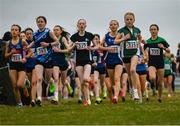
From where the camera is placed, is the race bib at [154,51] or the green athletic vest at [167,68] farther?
the green athletic vest at [167,68]

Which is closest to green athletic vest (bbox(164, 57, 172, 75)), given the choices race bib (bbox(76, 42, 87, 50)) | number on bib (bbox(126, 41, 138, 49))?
number on bib (bbox(126, 41, 138, 49))

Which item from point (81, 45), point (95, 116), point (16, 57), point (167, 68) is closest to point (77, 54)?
point (81, 45)

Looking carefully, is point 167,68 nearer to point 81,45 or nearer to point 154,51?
point 154,51

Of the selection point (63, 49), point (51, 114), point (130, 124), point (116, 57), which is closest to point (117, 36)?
point (116, 57)

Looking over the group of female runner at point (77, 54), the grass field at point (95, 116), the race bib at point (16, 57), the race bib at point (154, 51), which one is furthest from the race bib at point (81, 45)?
the grass field at point (95, 116)

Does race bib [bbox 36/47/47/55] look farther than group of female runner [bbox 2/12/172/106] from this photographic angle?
Yes

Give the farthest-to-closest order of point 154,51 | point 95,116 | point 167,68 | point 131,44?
point 167,68 → point 154,51 → point 131,44 → point 95,116

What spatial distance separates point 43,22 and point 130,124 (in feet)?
21.4

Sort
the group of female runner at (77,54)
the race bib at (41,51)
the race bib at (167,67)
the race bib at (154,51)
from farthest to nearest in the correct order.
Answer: the race bib at (167,67) < the race bib at (154,51) < the race bib at (41,51) < the group of female runner at (77,54)

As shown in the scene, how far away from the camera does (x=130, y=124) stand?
38.3ft

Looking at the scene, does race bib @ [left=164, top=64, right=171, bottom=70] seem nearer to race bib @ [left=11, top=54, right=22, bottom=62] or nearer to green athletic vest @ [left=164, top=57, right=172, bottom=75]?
green athletic vest @ [left=164, top=57, right=172, bottom=75]

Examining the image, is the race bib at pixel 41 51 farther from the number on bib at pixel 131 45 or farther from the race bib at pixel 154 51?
the race bib at pixel 154 51

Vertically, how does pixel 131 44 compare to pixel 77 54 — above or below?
above

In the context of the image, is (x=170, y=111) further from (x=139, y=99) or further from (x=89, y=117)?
(x=139, y=99)
